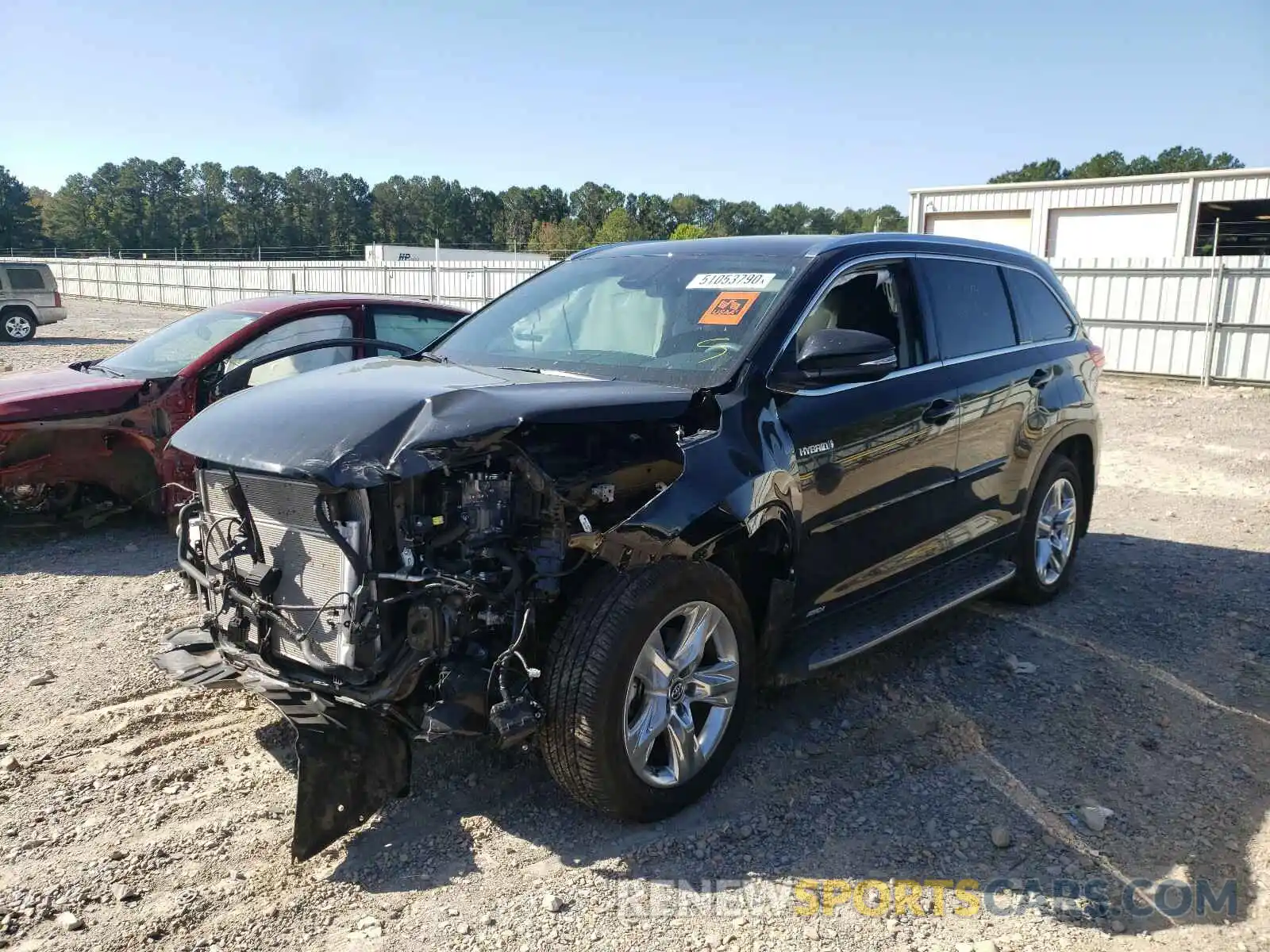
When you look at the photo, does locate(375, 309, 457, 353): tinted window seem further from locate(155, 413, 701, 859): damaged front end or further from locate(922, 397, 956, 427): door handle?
locate(155, 413, 701, 859): damaged front end

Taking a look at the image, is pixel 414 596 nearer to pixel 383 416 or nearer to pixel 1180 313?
pixel 383 416

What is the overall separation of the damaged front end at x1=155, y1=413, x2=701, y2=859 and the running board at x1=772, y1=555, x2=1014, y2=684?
41.0 inches

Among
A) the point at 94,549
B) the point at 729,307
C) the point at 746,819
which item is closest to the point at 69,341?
the point at 94,549

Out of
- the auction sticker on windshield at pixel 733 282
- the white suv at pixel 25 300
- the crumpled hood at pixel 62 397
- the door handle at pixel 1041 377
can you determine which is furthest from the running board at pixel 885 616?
the white suv at pixel 25 300

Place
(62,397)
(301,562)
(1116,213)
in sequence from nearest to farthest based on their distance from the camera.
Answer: (301,562) → (62,397) → (1116,213)

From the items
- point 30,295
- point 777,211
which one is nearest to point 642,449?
point 30,295

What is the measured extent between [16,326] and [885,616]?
2471cm

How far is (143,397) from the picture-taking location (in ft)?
21.0

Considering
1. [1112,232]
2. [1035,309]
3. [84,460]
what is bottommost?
[84,460]

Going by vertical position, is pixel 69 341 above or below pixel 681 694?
below

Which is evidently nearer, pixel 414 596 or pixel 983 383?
pixel 414 596

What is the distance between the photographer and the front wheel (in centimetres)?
2261

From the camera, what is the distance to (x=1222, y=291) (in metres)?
15.9

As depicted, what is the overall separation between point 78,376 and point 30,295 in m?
19.6
